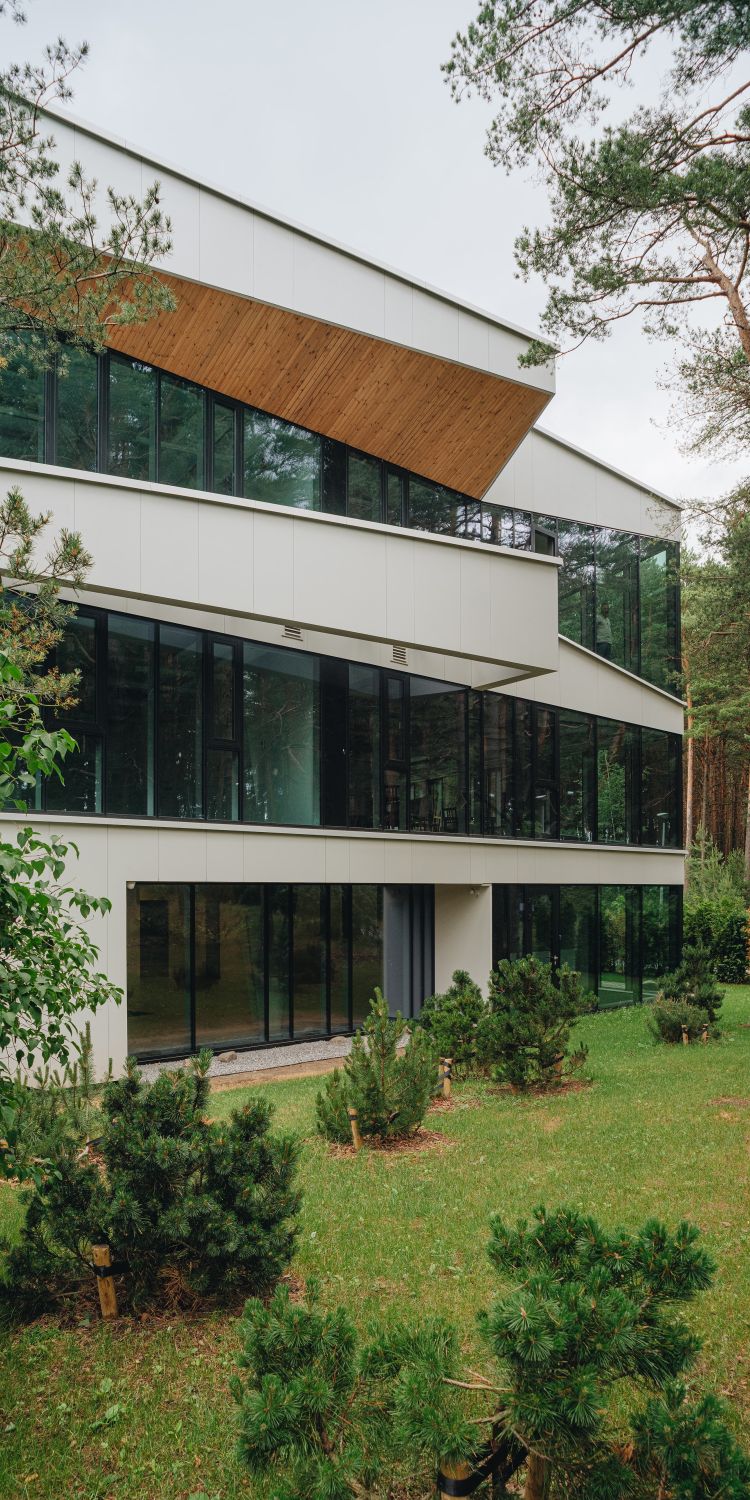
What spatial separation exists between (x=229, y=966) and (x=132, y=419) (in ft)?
27.1

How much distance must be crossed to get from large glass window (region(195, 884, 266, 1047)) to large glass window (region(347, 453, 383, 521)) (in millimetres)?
6728

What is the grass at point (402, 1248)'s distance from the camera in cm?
437

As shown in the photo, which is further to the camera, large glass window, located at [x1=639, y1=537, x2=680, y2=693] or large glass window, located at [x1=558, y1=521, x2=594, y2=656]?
large glass window, located at [x1=639, y1=537, x2=680, y2=693]

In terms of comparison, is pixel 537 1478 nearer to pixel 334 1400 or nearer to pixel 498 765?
pixel 334 1400

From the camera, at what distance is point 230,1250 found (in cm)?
542

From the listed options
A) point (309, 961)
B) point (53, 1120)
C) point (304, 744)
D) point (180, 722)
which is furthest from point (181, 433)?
point (53, 1120)

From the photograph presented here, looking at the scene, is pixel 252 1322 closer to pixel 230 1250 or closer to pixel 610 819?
pixel 230 1250

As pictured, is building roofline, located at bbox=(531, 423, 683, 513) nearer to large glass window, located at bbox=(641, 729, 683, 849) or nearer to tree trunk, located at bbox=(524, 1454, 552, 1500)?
large glass window, located at bbox=(641, 729, 683, 849)

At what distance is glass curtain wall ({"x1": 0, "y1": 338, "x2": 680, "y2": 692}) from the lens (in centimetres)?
1312

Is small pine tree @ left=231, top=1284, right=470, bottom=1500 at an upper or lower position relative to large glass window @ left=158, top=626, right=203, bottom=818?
lower

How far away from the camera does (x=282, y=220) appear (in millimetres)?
13719

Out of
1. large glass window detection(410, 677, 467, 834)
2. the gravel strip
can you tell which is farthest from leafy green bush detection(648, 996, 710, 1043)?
the gravel strip

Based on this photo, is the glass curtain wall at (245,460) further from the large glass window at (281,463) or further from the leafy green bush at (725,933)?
the leafy green bush at (725,933)

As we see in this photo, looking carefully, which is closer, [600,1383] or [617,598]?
[600,1383]
